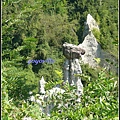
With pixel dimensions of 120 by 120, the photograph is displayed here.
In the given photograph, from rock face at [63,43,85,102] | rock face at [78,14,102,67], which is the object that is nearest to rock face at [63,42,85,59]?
rock face at [63,43,85,102]

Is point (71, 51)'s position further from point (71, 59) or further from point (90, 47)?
point (90, 47)

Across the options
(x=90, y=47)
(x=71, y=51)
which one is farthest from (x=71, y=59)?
(x=90, y=47)

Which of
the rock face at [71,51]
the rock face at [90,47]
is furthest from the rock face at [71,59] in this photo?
the rock face at [90,47]

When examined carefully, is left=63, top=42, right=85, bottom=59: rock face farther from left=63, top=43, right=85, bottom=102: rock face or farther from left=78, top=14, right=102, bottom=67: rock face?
left=78, top=14, right=102, bottom=67: rock face

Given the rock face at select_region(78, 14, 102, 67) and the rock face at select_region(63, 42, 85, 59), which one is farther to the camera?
the rock face at select_region(78, 14, 102, 67)

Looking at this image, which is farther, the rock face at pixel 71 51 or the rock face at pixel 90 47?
the rock face at pixel 90 47

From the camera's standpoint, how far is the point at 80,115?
1.23m

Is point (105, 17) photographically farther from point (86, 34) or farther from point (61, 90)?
point (61, 90)

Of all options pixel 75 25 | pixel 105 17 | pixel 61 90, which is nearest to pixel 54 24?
pixel 75 25

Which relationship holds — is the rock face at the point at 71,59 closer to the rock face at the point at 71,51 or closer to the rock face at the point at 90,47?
the rock face at the point at 71,51

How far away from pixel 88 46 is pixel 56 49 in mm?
1555

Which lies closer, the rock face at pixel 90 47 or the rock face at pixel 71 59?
the rock face at pixel 71 59

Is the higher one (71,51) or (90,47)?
(71,51)

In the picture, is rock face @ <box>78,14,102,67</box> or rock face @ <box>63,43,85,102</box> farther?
rock face @ <box>78,14,102,67</box>
